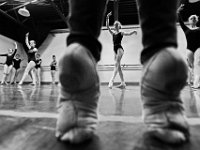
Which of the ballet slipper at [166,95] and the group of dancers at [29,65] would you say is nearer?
the ballet slipper at [166,95]

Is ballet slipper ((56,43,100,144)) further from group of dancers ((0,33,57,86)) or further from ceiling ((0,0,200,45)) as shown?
ceiling ((0,0,200,45))

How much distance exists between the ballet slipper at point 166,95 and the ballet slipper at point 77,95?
145mm

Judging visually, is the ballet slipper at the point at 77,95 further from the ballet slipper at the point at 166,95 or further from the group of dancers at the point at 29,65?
the group of dancers at the point at 29,65

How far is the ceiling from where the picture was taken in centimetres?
856

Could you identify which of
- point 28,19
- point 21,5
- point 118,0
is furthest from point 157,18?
point 28,19

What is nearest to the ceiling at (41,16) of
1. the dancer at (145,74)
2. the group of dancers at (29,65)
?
the group of dancers at (29,65)

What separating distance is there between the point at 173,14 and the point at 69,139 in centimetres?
39

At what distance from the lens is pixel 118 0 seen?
8148 millimetres

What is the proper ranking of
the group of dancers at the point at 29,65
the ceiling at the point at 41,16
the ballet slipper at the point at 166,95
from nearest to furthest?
Result: 1. the ballet slipper at the point at 166,95
2. the group of dancers at the point at 29,65
3. the ceiling at the point at 41,16

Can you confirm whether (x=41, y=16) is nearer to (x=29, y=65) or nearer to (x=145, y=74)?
(x=29, y=65)

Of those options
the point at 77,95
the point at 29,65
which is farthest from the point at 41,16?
the point at 77,95

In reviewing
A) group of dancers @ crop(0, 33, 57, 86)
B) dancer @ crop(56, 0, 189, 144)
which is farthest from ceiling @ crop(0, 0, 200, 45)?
dancer @ crop(56, 0, 189, 144)

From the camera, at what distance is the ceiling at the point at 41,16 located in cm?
856

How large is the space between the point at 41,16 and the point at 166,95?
1041 centimetres
